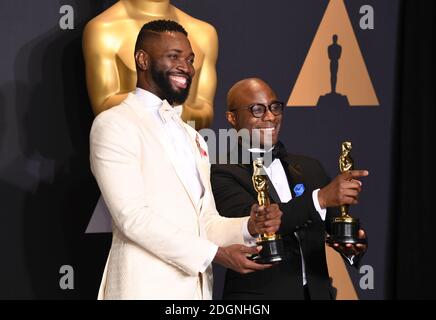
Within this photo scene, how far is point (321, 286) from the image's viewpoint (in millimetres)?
2957

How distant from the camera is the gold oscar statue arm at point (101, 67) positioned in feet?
12.4

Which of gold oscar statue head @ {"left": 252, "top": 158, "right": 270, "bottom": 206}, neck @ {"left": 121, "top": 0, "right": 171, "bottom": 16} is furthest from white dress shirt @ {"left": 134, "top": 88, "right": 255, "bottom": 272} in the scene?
neck @ {"left": 121, "top": 0, "right": 171, "bottom": 16}

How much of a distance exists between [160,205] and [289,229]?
487 mm

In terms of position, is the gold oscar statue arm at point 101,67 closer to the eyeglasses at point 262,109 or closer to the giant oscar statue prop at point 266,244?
the eyeglasses at point 262,109

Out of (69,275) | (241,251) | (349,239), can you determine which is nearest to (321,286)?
(349,239)

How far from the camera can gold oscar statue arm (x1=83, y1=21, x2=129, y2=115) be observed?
3.78 metres

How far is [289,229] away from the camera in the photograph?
2.92 metres

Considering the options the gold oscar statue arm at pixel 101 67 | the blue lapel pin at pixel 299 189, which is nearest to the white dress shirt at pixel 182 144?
the blue lapel pin at pixel 299 189

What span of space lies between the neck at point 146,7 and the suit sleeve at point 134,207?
134 centimetres
